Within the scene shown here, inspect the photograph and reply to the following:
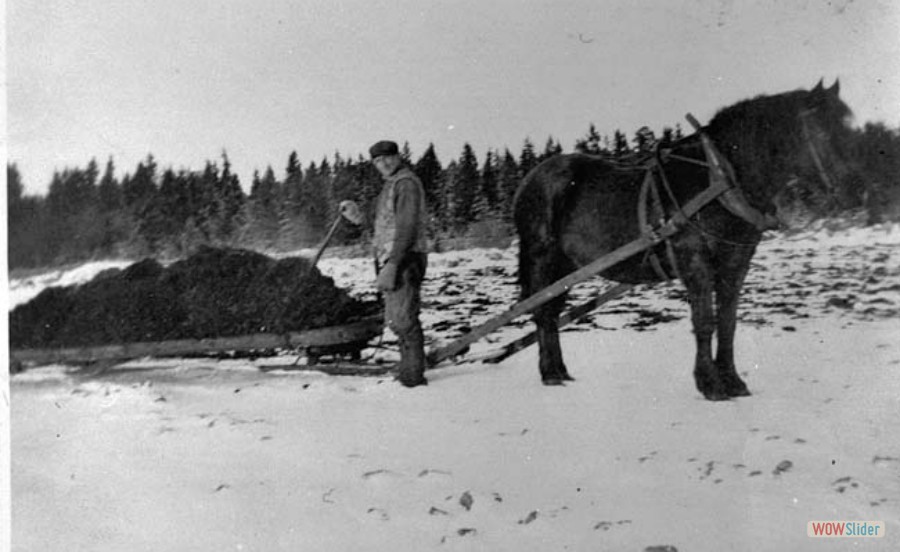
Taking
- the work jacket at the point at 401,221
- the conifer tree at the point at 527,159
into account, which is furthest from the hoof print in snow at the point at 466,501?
the conifer tree at the point at 527,159

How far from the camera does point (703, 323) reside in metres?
2.21

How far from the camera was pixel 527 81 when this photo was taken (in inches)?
94.0

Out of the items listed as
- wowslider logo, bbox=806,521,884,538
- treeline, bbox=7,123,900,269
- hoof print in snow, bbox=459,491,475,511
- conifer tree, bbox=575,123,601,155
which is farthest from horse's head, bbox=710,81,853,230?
hoof print in snow, bbox=459,491,475,511

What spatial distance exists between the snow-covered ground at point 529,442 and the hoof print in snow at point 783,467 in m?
0.01

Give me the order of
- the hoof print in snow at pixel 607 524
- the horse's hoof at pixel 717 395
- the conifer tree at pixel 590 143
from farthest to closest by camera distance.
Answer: the conifer tree at pixel 590 143
the horse's hoof at pixel 717 395
the hoof print in snow at pixel 607 524

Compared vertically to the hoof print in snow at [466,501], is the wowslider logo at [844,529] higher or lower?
lower

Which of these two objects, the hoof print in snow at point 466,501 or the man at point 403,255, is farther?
the man at point 403,255

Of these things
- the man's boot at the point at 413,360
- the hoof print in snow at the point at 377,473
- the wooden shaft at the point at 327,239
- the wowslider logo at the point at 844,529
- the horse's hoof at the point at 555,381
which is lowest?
the wowslider logo at the point at 844,529

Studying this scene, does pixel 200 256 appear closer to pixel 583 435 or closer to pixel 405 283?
pixel 405 283

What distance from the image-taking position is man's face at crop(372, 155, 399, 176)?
7.87ft

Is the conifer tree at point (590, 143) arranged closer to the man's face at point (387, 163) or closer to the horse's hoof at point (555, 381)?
the man's face at point (387, 163)

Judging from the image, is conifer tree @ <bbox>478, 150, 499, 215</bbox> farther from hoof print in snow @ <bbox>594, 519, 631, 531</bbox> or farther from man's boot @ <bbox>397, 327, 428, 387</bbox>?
hoof print in snow @ <bbox>594, 519, 631, 531</bbox>

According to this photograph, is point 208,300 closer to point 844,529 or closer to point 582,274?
point 582,274

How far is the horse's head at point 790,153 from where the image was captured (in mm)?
2207
